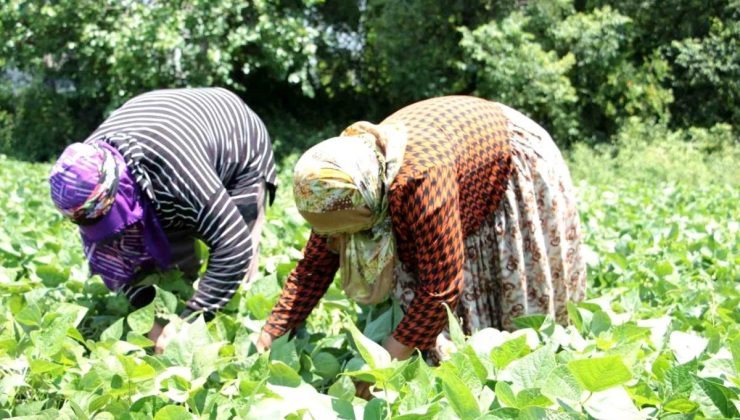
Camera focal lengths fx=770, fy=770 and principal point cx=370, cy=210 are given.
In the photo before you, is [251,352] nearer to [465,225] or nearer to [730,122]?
[465,225]

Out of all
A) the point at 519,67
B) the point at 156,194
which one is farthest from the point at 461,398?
the point at 519,67

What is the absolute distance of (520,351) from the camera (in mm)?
1560

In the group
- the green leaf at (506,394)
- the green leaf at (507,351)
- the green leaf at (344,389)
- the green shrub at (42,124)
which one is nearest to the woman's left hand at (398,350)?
the green leaf at (344,389)

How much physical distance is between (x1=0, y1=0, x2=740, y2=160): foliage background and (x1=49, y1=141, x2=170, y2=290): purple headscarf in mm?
7900

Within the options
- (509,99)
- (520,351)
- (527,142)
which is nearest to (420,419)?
(520,351)

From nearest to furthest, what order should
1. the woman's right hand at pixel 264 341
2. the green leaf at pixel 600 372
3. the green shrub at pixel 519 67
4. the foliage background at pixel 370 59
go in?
the green leaf at pixel 600 372 → the woman's right hand at pixel 264 341 → the foliage background at pixel 370 59 → the green shrub at pixel 519 67

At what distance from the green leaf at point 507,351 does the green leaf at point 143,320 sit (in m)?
1.08

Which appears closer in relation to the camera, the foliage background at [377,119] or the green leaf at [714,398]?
the green leaf at [714,398]

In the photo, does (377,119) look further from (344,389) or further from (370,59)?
(344,389)

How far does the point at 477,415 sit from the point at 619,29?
38.7 ft

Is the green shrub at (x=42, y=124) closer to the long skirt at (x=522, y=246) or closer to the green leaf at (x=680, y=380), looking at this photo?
the long skirt at (x=522, y=246)

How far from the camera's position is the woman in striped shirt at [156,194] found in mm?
2090

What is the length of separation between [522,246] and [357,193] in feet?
2.43

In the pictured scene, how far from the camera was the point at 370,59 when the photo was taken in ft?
47.3
